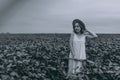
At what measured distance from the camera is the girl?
297 inches

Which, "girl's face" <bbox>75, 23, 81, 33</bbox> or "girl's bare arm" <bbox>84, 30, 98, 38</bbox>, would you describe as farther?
"girl's bare arm" <bbox>84, 30, 98, 38</bbox>

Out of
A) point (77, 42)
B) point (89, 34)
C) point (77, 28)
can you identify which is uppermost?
point (77, 28)

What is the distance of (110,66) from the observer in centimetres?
522

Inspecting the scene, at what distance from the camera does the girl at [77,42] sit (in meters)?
7.55

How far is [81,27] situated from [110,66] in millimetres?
2427

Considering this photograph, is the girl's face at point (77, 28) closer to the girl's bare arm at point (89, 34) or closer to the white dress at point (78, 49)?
the white dress at point (78, 49)

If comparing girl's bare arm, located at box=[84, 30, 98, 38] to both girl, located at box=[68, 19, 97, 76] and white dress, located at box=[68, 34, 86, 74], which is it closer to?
girl, located at box=[68, 19, 97, 76]

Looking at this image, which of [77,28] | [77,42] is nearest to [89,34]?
[77,42]

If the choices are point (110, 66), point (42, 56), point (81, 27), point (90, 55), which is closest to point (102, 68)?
→ point (110, 66)

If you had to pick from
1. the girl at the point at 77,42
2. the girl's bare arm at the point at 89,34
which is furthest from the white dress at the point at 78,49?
the girl's bare arm at the point at 89,34

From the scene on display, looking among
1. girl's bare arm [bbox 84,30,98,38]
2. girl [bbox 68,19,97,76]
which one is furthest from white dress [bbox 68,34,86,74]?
girl's bare arm [bbox 84,30,98,38]

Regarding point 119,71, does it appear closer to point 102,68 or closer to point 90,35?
point 102,68

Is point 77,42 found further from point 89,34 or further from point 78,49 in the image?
point 89,34

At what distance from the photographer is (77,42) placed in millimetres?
7848
